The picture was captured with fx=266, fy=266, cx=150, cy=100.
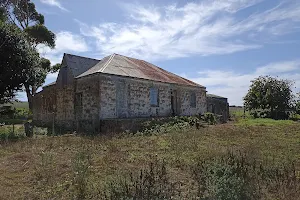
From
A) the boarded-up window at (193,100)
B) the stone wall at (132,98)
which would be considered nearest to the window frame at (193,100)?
the boarded-up window at (193,100)

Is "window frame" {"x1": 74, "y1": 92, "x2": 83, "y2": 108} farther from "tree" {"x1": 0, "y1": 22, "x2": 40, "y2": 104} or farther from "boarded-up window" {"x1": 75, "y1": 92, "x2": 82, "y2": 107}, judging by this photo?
"tree" {"x1": 0, "y1": 22, "x2": 40, "y2": 104}

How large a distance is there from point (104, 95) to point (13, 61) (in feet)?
22.4

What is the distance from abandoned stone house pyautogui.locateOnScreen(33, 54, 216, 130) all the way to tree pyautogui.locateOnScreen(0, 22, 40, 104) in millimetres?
2837

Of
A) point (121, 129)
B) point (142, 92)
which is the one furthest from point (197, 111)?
point (121, 129)

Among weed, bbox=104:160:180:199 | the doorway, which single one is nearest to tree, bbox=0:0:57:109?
the doorway

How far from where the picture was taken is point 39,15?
114 feet

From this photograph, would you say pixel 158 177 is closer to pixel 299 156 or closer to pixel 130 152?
pixel 130 152

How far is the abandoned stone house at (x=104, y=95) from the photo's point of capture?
1809 cm

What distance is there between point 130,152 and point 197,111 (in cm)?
1843

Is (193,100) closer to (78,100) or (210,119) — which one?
(210,119)

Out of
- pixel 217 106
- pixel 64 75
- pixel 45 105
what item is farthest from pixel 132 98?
pixel 217 106

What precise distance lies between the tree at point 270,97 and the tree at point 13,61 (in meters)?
27.5

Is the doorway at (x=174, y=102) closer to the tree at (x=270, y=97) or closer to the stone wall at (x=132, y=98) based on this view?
the stone wall at (x=132, y=98)

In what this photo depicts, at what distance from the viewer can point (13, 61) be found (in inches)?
724
